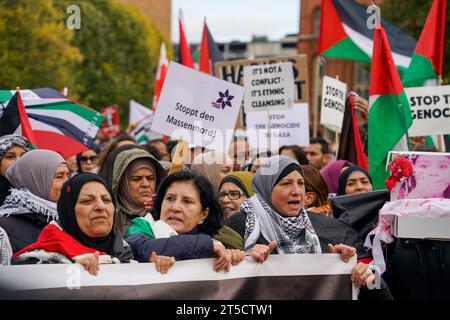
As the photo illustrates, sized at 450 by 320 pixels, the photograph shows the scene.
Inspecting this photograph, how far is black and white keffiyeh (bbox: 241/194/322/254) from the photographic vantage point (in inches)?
219

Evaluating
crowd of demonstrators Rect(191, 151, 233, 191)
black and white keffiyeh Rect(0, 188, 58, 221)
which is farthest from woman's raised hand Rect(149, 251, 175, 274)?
crowd of demonstrators Rect(191, 151, 233, 191)

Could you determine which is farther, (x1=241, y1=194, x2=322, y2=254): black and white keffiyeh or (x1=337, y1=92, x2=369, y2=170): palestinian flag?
(x1=337, y1=92, x2=369, y2=170): palestinian flag

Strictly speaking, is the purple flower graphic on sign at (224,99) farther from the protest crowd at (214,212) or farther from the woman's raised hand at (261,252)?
the woman's raised hand at (261,252)

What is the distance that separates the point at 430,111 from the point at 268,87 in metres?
1.60

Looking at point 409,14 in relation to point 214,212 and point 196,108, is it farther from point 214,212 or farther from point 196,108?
point 214,212

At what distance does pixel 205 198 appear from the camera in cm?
545

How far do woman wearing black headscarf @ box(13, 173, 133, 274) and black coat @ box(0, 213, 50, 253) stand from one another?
29.1 inches

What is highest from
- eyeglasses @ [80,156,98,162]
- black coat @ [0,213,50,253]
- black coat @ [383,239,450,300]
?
eyeglasses @ [80,156,98,162]

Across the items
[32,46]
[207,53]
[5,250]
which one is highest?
[32,46]

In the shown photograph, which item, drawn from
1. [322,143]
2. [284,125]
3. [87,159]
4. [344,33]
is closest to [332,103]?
[322,143]

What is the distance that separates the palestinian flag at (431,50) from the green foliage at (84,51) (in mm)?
21883

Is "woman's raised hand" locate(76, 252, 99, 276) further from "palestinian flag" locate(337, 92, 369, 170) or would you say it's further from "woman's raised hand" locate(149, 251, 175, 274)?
"palestinian flag" locate(337, 92, 369, 170)
